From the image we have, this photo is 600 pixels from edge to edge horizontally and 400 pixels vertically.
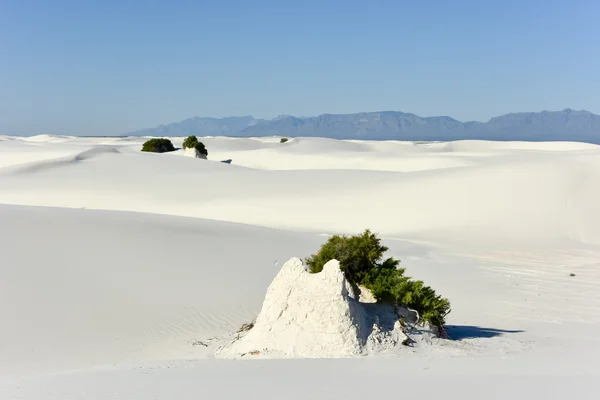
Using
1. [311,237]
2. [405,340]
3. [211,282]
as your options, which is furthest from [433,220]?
[405,340]

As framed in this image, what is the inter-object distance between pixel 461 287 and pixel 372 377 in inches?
344

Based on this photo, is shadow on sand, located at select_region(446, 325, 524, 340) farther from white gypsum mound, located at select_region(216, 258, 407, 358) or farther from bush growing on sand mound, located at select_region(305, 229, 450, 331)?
white gypsum mound, located at select_region(216, 258, 407, 358)

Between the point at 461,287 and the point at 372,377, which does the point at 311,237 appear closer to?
the point at 461,287

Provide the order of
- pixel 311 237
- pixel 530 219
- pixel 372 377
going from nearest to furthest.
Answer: pixel 372 377 → pixel 311 237 → pixel 530 219

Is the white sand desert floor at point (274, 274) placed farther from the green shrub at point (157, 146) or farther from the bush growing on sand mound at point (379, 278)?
the green shrub at point (157, 146)

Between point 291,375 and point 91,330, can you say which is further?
point 91,330

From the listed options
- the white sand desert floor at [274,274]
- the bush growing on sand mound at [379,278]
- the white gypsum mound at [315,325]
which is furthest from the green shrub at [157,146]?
the white gypsum mound at [315,325]

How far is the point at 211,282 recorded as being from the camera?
1372cm

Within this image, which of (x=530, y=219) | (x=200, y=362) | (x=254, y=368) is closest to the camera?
(x=254, y=368)

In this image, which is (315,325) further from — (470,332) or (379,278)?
(470,332)

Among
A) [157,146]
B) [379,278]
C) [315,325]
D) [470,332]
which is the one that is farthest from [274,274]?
[157,146]

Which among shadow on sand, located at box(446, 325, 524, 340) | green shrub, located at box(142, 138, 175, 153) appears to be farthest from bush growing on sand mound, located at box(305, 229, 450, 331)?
green shrub, located at box(142, 138, 175, 153)

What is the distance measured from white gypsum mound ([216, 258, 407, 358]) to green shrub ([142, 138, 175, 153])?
2213 inches

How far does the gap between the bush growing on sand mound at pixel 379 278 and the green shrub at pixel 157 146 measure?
54.4 metres
